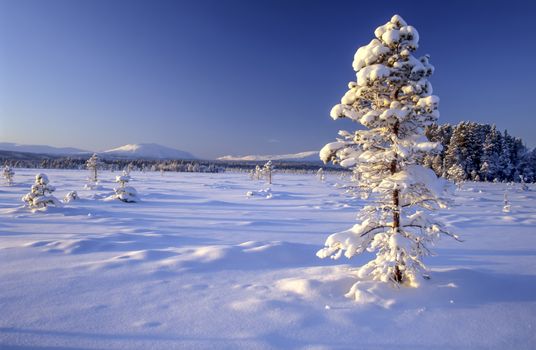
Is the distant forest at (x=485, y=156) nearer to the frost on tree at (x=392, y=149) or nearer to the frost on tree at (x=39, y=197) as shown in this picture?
the frost on tree at (x=392, y=149)

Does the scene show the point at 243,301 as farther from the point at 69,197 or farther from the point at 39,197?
the point at 69,197

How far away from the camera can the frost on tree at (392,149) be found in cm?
545

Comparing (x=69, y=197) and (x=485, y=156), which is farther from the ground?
(x=485, y=156)

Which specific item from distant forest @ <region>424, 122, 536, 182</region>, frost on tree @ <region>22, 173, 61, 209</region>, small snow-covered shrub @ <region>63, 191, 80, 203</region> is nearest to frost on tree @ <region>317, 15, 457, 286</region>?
frost on tree @ <region>22, 173, 61, 209</region>

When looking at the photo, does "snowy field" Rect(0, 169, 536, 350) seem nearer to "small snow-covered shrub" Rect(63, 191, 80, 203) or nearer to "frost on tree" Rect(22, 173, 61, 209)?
"frost on tree" Rect(22, 173, 61, 209)

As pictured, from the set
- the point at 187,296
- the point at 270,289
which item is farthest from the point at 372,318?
the point at 187,296

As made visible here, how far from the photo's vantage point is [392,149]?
569 cm

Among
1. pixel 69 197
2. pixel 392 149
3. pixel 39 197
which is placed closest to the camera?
pixel 392 149

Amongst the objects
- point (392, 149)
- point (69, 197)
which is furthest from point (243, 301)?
point (69, 197)

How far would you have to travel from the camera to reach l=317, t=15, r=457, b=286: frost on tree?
17.9 ft

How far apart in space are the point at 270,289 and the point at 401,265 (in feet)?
9.45

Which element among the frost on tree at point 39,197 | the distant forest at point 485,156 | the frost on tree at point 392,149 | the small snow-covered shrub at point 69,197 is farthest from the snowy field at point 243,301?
the distant forest at point 485,156

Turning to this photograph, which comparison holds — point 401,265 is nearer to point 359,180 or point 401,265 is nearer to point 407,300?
point 407,300

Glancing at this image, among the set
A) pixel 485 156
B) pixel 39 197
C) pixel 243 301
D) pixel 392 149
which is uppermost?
pixel 485 156
